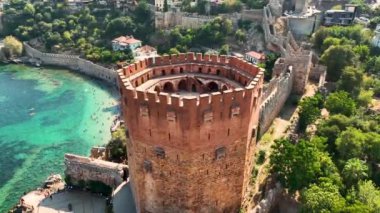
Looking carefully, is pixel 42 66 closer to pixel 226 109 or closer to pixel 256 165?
pixel 256 165

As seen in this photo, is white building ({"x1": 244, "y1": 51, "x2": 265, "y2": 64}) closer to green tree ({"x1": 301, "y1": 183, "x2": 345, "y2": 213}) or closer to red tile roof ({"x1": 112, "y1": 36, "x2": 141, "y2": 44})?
red tile roof ({"x1": 112, "y1": 36, "x2": 141, "y2": 44})

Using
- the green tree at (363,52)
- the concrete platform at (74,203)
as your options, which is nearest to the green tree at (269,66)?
the green tree at (363,52)

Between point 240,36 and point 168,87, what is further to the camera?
point 240,36

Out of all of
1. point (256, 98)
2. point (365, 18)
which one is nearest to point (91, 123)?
point (256, 98)

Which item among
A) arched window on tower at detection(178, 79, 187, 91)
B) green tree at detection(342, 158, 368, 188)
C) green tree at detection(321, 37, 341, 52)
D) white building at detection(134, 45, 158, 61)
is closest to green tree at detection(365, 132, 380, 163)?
green tree at detection(342, 158, 368, 188)

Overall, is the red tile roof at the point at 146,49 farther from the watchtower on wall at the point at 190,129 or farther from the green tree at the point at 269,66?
the watchtower on wall at the point at 190,129

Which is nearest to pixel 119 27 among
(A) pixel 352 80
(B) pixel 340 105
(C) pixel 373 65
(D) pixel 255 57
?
(D) pixel 255 57

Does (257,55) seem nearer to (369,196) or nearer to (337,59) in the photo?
(337,59)

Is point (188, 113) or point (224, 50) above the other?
point (188, 113)
